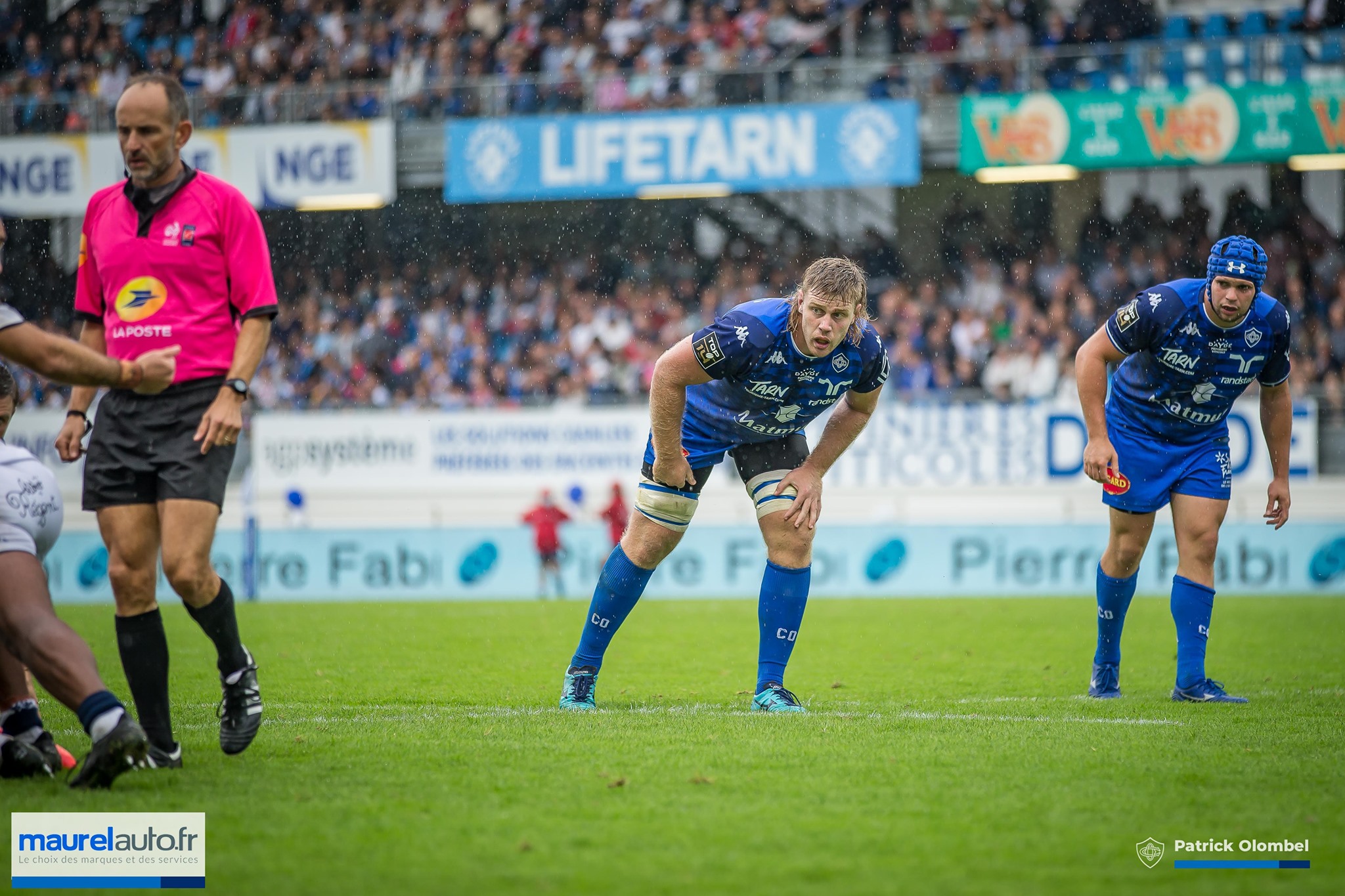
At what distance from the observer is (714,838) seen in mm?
3885

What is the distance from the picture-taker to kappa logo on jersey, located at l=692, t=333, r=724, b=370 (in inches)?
237

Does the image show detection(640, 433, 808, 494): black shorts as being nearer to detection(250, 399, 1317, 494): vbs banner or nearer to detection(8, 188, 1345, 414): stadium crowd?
detection(250, 399, 1317, 494): vbs banner

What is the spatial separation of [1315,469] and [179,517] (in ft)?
57.7

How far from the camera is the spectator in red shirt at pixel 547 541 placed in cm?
1894

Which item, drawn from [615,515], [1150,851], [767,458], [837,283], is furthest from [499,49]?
[1150,851]

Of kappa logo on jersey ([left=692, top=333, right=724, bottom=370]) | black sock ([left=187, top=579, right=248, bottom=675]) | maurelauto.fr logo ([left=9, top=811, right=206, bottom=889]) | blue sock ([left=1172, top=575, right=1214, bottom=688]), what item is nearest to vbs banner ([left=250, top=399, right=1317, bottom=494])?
blue sock ([left=1172, top=575, right=1214, bottom=688])

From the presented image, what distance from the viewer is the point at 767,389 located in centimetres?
625

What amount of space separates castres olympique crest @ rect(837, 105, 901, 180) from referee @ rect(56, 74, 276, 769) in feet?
57.3

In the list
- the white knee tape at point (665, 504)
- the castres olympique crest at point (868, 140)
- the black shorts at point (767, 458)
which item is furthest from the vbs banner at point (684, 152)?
the white knee tape at point (665, 504)

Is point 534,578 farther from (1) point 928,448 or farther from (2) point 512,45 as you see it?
(2) point 512,45

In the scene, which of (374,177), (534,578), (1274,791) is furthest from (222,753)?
(374,177)

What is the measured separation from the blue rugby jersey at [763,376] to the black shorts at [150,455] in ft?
7.08

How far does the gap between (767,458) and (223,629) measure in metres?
2.69

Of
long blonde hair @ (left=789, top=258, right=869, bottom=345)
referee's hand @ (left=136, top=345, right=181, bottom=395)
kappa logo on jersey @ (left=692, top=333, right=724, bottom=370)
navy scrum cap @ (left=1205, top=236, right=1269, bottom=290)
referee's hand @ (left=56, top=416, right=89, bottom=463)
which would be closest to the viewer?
referee's hand @ (left=136, top=345, right=181, bottom=395)
